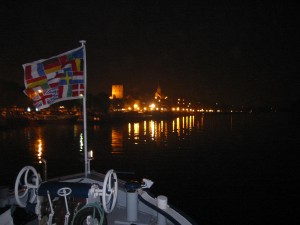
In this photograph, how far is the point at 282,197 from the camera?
67.6ft

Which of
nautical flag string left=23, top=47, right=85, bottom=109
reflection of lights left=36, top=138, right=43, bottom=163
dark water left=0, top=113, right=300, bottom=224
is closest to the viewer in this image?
nautical flag string left=23, top=47, right=85, bottom=109

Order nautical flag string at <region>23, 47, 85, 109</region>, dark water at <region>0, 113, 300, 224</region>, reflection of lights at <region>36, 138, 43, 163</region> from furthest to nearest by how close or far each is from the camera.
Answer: reflection of lights at <region>36, 138, 43, 163</region>
dark water at <region>0, 113, 300, 224</region>
nautical flag string at <region>23, 47, 85, 109</region>

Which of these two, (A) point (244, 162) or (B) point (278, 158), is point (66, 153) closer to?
(A) point (244, 162)

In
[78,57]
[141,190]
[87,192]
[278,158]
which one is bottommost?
[278,158]

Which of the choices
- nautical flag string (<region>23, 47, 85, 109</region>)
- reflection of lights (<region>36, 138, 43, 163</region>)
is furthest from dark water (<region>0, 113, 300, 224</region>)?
nautical flag string (<region>23, 47, 85, 109</region>)

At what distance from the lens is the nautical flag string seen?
8734mm

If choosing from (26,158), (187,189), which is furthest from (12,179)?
(187,189)

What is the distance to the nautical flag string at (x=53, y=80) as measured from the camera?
8.73 metres

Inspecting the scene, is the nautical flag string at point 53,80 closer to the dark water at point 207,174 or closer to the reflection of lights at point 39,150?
the dark water at point 207,174

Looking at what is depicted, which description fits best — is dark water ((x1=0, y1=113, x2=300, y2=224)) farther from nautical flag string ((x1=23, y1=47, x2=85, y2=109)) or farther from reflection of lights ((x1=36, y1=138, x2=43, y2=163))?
nautical flag string ((x1=23, y1=47, x2=85, y2=109))

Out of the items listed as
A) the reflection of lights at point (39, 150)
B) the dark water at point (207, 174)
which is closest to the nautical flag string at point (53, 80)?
the dark water at point (207, 174)

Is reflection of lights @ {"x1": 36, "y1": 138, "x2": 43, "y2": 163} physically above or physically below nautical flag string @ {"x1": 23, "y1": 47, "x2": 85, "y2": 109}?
below

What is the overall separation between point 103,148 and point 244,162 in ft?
75.3

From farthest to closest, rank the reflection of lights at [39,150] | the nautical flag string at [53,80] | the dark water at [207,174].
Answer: the reflection of lights at [39,150] < the dark water at [207,174] < the nautical flag string at [53,80]
